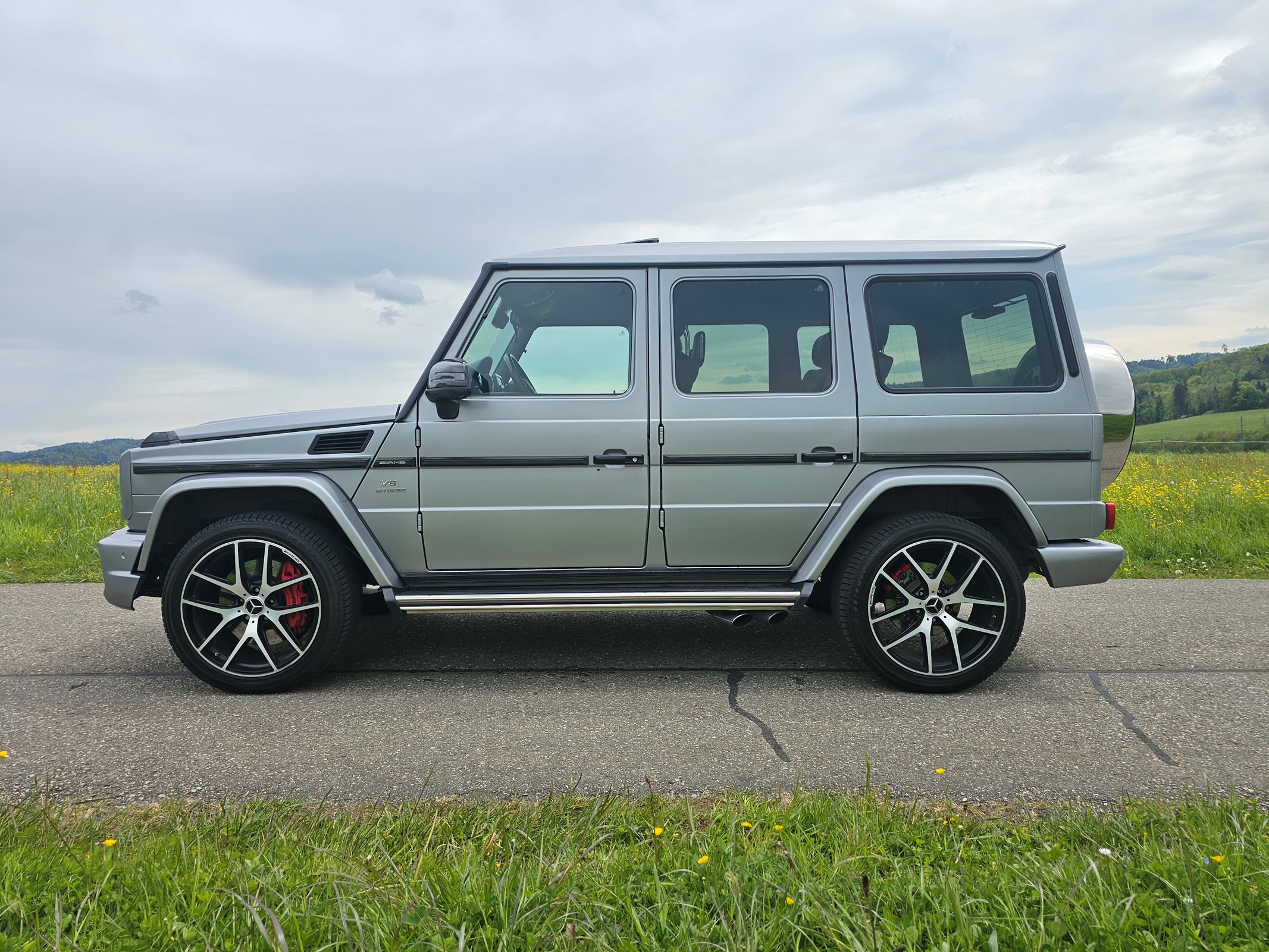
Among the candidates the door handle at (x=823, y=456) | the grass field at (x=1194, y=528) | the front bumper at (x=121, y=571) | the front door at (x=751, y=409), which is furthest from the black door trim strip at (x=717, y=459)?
the grass field at (x=1194, y=528)

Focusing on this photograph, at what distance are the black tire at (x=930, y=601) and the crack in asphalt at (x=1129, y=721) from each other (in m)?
0.49

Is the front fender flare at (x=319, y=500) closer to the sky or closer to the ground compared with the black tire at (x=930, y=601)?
closer to the sky

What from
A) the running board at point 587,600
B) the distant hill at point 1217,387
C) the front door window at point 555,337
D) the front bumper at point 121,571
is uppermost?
the distant hill at point 1217,387

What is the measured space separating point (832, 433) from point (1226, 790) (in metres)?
2.11

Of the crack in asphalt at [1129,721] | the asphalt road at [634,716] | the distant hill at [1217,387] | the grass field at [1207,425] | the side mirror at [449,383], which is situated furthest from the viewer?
the distant hill at [1217,387]

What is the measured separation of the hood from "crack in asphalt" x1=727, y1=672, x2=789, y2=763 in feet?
7.14

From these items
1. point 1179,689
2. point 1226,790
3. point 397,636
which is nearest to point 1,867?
point 397,636

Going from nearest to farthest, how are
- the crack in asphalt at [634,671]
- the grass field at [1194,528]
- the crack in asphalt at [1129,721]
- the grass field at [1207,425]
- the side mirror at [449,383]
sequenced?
the crack in asphalt at [1129,721] → the side mirror at [449,383] → the crack in asphalt at [634,671] → the grass field at [1194,528] → the grass field at [1207,425]

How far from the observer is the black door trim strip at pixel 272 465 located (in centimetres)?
410

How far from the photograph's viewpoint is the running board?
398 centimetres

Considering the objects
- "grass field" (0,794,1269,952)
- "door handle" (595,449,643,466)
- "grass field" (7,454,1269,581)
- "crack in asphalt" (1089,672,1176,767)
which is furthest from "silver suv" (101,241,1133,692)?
"grass field" (7,454,1269,581)

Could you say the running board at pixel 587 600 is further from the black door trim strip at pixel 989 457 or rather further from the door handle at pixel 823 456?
the black door trim strip at pixel 989 457

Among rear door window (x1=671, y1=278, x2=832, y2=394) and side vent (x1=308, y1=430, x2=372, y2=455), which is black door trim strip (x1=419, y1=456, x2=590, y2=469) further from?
rear door window (x1=671, y1=278, x2=832, y2=394)

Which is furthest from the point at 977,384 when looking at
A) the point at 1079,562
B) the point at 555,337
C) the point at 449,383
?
the point at 449,383
